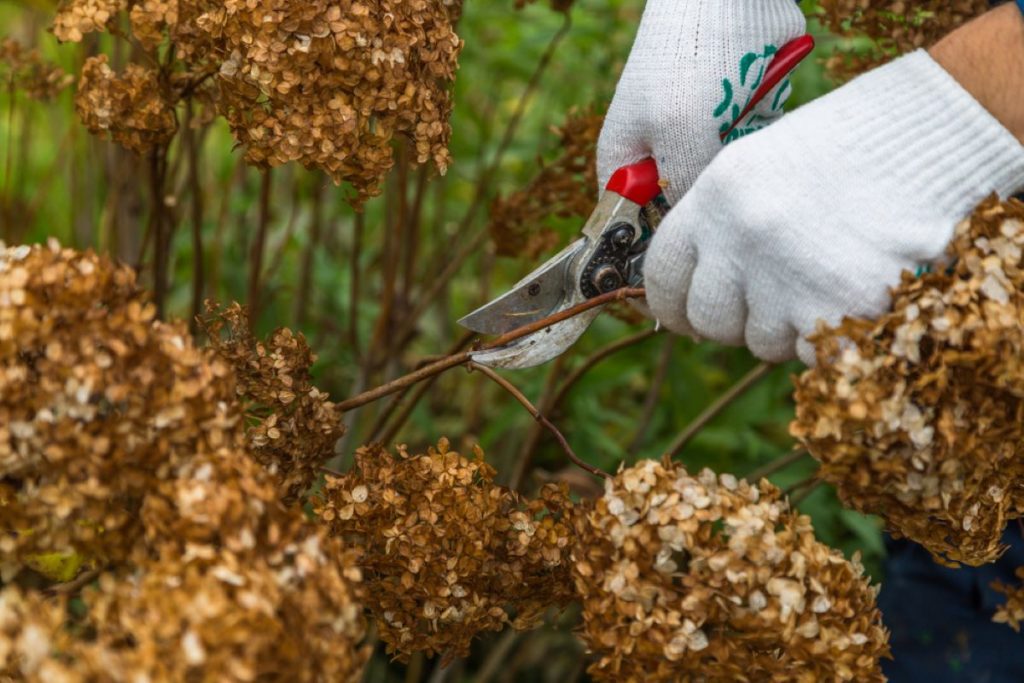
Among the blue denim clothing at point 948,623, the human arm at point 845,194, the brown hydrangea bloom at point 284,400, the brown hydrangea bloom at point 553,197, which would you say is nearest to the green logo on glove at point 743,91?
the human arm at point 845,194

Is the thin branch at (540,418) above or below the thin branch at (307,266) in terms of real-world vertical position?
above

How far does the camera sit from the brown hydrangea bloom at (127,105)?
54.4 inches

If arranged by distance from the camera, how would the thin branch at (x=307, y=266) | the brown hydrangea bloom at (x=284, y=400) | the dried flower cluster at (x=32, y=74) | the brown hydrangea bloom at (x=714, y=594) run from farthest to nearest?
the thin branch at (x=307, y=266) < the dried flower cluster at (x=32, y=74) < the brown hydrangea bloom at (x=284, y=400) < the brown hydrangea bloom at (x=714, y=594)

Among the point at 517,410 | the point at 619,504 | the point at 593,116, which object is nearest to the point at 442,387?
the point at 517,410

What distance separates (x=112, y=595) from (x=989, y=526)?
0.87 meters

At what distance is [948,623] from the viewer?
2086mm

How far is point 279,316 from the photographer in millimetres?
2984

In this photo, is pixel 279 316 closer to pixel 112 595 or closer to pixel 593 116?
pixel 593 116

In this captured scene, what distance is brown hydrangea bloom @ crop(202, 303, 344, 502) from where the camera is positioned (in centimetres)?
127

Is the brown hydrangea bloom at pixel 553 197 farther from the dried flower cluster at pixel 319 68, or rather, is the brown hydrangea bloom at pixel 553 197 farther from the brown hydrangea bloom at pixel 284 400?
the brown hydrangea bloom at pixel 284 400

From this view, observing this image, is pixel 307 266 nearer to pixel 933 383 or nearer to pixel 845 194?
pixel 845 194

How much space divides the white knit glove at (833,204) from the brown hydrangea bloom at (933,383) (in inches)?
2.3

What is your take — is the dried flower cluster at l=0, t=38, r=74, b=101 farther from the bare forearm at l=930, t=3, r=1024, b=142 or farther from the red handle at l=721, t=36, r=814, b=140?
the bare forearm at l=930, t=3, r=1024, b=142

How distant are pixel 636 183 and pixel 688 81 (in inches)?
5.7
